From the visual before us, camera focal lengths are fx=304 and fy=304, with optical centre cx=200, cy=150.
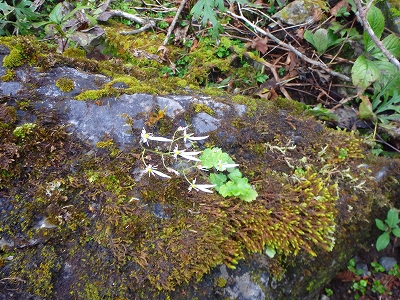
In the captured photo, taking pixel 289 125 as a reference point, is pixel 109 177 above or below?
below

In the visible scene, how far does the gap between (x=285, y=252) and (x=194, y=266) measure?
2.39 ft

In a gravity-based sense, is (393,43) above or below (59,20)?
above

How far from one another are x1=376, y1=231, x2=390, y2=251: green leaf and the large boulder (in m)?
0.61

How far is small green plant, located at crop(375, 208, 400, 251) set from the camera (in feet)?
10.8

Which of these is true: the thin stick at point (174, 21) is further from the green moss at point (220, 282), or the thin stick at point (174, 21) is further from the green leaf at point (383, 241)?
the green leaf at point (383, 241)

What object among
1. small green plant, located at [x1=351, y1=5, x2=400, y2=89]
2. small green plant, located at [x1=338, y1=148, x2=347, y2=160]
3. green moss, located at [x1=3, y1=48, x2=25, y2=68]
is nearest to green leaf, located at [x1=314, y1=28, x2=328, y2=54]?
small green plant, located at [x1=351, y1=5, x2=400, y2=89]

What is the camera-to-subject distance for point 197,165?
2.45 meters

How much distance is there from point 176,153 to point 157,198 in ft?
1.25

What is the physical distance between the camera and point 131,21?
4.74m

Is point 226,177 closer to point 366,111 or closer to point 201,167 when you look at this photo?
point 201,167

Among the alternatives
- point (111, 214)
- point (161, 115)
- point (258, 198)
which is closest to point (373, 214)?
point (258, 198)

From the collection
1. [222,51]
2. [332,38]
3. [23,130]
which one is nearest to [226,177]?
[23,130]

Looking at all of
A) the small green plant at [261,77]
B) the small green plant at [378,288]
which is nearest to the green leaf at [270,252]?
the small green plant at [378,288]

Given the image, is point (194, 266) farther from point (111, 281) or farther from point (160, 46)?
point (160, 46)
